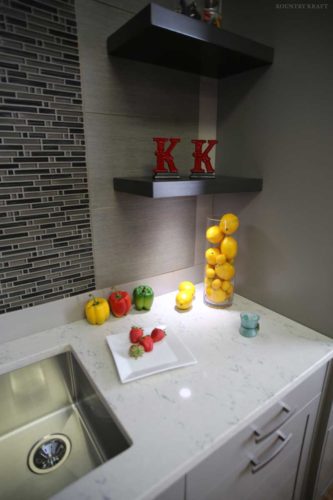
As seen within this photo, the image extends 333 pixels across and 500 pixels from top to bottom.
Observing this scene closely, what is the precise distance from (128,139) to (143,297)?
24.0 inches

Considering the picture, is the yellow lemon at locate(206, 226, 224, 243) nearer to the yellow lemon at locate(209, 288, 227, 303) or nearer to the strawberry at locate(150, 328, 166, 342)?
the yellow lemon at locate(209, 288, 227, 303)

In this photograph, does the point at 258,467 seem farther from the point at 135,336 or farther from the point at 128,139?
the point at 128,139

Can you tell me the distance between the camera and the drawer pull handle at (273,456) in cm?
74

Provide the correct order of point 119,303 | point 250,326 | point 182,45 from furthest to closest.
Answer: point 119,303
point 250,326
point 182,45

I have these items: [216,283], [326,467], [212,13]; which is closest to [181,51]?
[212,13]

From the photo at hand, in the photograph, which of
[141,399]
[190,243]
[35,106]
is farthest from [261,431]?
[35,106]

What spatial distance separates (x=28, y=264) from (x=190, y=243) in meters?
0.70

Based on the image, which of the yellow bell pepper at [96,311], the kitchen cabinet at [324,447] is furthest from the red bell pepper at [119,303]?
the kitchen cabinet at [324,447]

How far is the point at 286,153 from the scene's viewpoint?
3.25 feet

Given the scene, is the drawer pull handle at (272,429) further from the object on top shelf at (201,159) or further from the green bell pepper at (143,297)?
the object on top shelf at (201,159)

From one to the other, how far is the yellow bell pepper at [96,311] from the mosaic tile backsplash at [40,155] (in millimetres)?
105

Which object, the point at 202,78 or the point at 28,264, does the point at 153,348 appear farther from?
the point at 202,78

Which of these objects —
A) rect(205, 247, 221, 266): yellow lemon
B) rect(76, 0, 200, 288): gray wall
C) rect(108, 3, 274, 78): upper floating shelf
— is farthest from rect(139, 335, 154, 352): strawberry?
rect(108, 3, 274, 78): upper floating shelf

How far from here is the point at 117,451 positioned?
0.71 metres
